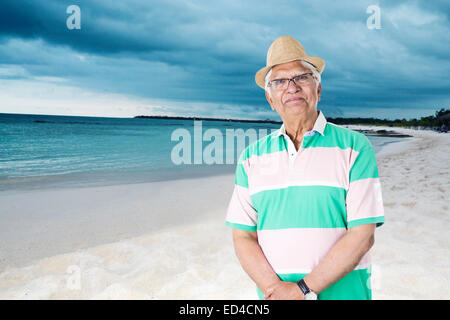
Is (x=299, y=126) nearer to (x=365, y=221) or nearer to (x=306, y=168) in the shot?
(x=306, y=168)

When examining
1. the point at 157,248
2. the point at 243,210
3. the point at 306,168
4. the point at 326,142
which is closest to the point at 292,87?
the point at 326,142

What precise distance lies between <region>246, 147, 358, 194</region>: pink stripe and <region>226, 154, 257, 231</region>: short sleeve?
56 mm

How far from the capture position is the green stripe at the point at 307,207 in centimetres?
148

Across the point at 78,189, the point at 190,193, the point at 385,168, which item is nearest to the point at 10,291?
the point at 190,193

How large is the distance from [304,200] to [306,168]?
0.52 feet

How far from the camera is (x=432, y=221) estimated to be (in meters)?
4.39

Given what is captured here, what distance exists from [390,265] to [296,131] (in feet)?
7.57

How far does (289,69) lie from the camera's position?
1712 millimetres

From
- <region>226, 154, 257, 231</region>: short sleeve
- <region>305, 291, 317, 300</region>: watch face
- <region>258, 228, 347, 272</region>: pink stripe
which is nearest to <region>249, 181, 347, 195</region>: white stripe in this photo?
<region>226, 154, 257, 231</region>: short sleeve

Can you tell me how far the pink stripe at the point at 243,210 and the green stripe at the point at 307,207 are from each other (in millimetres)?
157

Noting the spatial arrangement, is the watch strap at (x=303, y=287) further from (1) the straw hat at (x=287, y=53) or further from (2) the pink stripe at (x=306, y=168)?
(1) the straw hat at (x=287, y=53)

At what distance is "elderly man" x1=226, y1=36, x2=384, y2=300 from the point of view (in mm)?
1455
